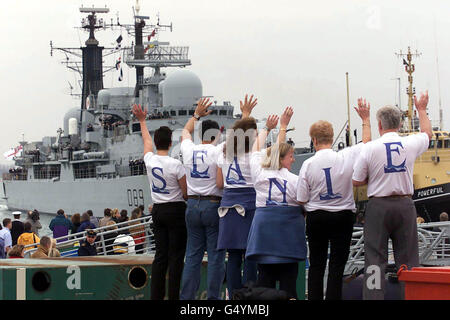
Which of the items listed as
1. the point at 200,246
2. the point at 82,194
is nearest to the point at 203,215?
the point at 200,246

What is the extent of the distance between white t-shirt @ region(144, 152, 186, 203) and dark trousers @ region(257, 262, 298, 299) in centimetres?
124

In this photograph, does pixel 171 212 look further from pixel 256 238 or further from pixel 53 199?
pixel 53 199

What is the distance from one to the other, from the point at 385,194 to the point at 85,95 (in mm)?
53701

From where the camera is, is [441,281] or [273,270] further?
[273,270]

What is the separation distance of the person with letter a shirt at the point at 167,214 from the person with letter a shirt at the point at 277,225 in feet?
3.04

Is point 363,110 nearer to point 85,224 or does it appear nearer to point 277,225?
point 277,225

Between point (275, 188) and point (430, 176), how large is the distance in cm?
2104

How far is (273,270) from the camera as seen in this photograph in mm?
6613

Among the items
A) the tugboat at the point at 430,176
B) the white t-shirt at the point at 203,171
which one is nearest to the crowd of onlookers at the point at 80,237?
the white t-shirt at the point at 203,171

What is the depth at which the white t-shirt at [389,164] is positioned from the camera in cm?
635

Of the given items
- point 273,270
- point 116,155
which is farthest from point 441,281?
point 116,155

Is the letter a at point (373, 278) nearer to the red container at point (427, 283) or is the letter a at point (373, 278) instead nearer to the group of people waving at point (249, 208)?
the group of people waving at point (249, 208)

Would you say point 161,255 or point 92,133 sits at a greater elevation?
point 92,133

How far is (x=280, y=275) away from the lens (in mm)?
6602
